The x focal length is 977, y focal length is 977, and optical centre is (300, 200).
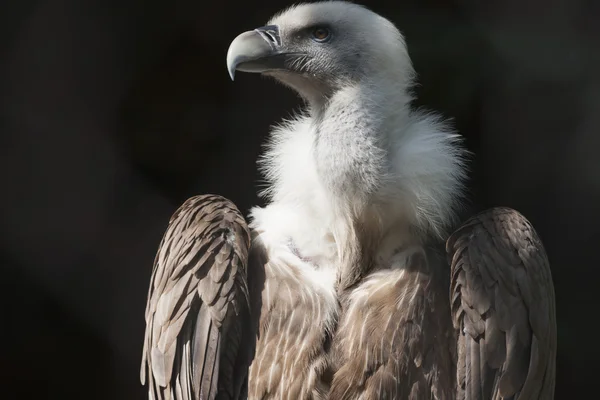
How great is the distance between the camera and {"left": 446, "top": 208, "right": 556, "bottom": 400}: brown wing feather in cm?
233

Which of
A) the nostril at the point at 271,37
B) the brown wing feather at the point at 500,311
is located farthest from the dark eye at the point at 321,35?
the brown wing feather at the point at 500,311

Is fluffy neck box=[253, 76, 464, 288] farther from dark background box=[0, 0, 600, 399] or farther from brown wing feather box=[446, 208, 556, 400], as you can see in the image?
dark background box=[0, 0, 600, 399]

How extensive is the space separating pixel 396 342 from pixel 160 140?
127cm

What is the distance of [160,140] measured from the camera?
3.31 metres

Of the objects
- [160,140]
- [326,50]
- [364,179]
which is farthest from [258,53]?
[160,140]

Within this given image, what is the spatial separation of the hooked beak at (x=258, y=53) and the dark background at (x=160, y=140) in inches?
27.5

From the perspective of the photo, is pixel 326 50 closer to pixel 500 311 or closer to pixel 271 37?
pixel 271 37

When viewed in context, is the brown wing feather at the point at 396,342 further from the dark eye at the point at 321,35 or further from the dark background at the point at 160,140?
the dark background at the point at 160,140

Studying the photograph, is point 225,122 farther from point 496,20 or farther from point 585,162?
point 585,162

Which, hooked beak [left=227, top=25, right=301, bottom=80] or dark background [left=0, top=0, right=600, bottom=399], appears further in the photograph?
dark background [left=0, top=0, right=600, bottom=399]

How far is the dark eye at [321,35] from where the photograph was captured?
2.67m

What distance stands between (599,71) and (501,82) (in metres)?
0.34

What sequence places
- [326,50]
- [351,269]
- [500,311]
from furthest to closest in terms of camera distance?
1. [326,50]
2. [351,269]
3. [500,311]

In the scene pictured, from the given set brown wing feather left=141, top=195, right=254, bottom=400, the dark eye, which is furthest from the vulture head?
brown wing feather left=141, top=195, right=254, bottom=400
